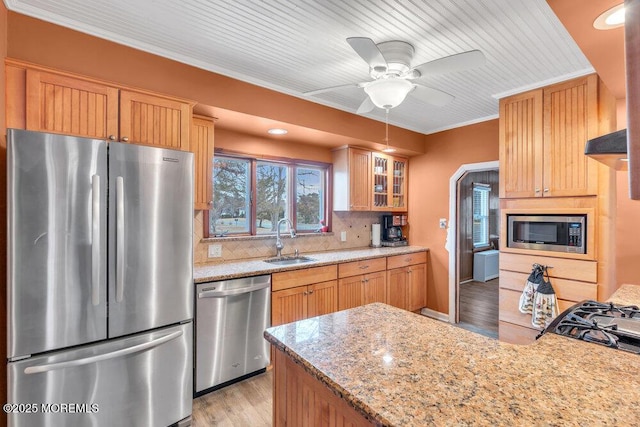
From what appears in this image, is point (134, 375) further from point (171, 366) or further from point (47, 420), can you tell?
point (47, 420)

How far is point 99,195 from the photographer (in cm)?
173

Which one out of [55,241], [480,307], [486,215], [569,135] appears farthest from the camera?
[486,215]

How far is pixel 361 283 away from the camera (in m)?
3.47

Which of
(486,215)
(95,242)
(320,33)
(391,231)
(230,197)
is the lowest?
(391,231)

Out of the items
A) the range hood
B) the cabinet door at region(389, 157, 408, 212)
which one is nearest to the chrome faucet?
the cabinet door at region(389, 157, 408, 212)

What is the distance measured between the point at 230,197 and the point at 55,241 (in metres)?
1.73

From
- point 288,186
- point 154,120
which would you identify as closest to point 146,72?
point 154,120

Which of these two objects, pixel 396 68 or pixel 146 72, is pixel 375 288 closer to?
pixel 396 68

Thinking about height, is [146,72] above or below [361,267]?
above

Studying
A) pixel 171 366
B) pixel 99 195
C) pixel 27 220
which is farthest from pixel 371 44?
pixel 171 366

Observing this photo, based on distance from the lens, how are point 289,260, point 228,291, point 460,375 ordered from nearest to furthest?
point 460,375, point 228,291, point 289,260

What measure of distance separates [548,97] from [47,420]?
13.6 ft

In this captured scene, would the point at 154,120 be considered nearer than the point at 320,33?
No

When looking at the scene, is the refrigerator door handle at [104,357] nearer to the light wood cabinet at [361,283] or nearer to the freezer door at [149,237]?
the freezer door at [149,237]
